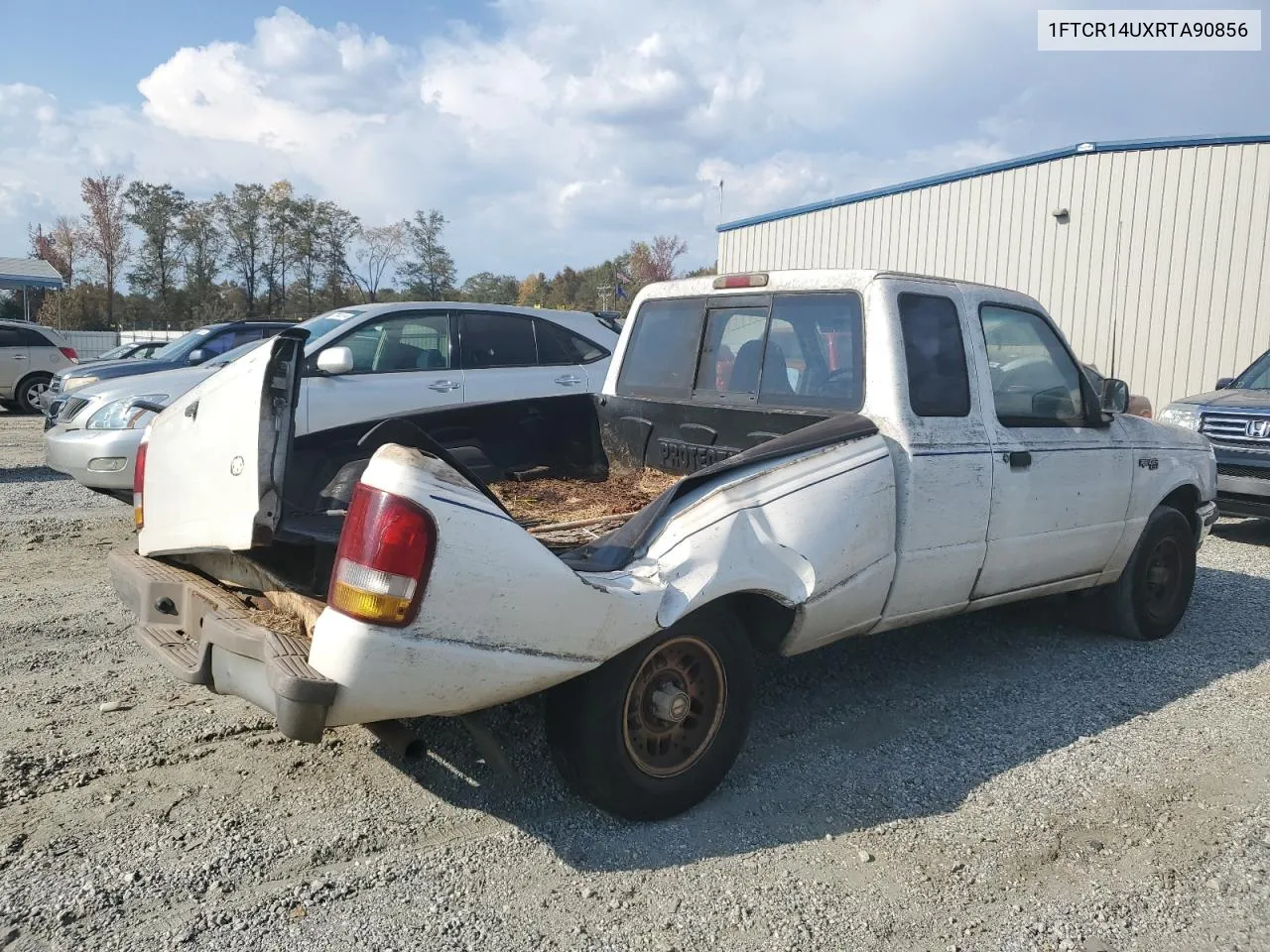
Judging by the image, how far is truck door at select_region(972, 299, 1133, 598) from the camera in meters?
4.38

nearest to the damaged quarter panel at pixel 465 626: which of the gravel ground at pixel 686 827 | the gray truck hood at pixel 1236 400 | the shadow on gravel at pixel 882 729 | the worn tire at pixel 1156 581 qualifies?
the gravel ground at pixel 686 827

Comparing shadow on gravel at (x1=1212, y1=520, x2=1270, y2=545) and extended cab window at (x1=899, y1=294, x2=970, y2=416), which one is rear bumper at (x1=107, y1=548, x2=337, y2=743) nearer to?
extended cab window at (x1=899, y1=294, x2=970, y2=416)

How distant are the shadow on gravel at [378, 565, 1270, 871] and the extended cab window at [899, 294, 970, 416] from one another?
4.63 feet

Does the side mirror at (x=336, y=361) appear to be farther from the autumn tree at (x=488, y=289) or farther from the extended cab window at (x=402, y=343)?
the autumn tree at (x=488, y=289)

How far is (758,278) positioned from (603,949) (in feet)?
10.1

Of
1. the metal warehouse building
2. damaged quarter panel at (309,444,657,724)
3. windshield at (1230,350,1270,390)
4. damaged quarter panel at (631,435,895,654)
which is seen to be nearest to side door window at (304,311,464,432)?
damaged quarter panel at (631,435,895,654)

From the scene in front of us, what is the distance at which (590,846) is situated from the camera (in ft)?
10.4

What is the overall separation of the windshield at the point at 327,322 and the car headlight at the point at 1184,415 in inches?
293

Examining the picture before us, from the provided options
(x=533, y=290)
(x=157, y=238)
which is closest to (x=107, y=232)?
(x=157, y=238)

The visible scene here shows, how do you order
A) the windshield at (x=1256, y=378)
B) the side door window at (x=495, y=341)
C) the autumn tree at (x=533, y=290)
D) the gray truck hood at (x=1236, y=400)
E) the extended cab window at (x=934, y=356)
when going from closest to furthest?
the extended cab window at (x=934, y=356), the side door window at (x=495, y=341), the gray truck hood at (x=1236, y=400), the windshield at (x=1256, y=378), the autumn tree at (x=533, y=290)

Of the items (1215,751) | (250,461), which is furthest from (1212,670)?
(250,461)

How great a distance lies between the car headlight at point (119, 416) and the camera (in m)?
7.62

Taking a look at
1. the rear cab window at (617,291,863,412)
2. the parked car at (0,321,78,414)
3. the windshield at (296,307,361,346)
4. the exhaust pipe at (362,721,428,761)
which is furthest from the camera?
the parked car at (0,321,78,414)

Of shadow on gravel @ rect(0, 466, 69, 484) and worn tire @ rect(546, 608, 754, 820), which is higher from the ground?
worn tire @ rect(546, 608, 754, 820)
